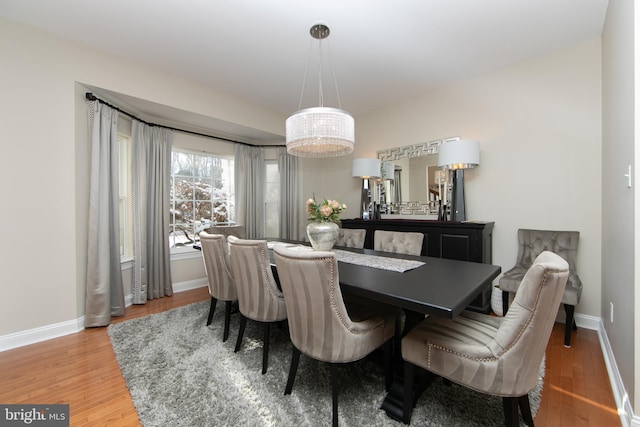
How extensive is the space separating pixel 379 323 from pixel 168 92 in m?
3.38

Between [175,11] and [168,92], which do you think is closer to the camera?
[175,11]

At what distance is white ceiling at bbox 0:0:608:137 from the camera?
2.08 m

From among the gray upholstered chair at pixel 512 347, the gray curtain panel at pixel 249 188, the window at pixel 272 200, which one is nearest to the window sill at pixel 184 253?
the gray curtain panel at pixel 249 188

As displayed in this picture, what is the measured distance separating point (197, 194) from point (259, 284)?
2682 mm

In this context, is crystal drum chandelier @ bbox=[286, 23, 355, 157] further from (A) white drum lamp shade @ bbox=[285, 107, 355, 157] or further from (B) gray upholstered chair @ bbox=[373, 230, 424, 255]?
(B) gray upholstered chair @ bbox=[373, 230, 424, 255]

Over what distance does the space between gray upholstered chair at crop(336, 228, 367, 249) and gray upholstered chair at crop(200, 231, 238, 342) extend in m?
1.38

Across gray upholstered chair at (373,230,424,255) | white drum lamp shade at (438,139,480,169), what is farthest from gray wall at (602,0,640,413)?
gray upholstered chair at (373,230,424,255)

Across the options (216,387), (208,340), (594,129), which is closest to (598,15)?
(594,129)

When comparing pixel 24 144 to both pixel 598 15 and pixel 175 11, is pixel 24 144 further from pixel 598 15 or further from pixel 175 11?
pixel 598 15

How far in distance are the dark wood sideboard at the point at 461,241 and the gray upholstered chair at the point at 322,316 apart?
5.74 feet

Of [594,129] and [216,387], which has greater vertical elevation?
[594,129]

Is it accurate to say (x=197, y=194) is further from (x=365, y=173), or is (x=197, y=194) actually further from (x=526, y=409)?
(x=526, y=409)

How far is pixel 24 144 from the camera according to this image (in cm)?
227

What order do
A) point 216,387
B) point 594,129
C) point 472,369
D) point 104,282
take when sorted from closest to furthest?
1. point 472,369
2. point 216,387
3. point 594,129
4. point 104,282
